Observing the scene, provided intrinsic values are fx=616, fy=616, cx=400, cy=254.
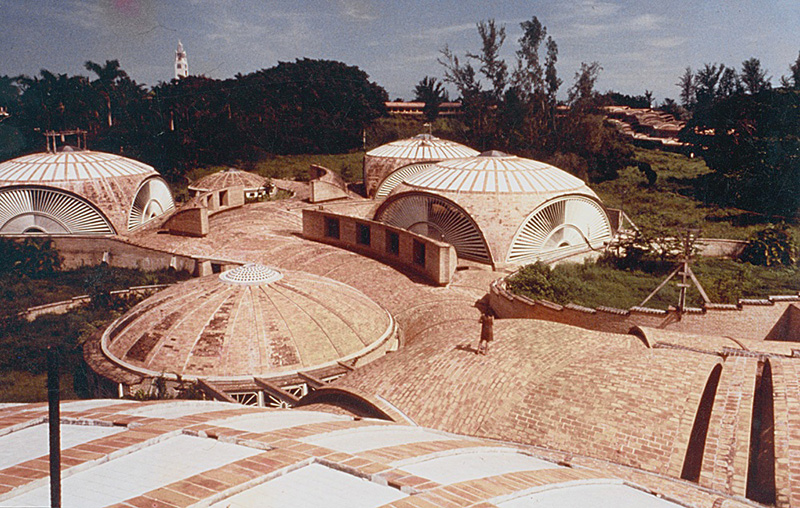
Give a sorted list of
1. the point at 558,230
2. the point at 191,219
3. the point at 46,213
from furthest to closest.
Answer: the point at 46,213 < the point at 191,219 < the point at 558,230

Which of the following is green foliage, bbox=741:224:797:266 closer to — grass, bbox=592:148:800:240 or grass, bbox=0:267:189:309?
grass, bbox=592:148:800:240

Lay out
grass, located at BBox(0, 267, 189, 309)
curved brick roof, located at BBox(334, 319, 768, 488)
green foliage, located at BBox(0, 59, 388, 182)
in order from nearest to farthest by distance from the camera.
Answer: curved brick roof, located at BBox(334, 319, 768, 488) → grass, located at BBox(0, 267, 189, 309) → green foliage, located at BBox(0, 59, 388, 182)

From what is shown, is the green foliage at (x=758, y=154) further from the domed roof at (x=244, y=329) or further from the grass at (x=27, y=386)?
the grass at (x=27, y=386)

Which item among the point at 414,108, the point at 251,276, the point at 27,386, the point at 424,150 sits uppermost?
the point at 414,108

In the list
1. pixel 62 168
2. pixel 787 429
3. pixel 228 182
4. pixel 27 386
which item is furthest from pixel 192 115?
pixel 787 429

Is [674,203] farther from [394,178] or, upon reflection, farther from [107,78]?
[107,78]

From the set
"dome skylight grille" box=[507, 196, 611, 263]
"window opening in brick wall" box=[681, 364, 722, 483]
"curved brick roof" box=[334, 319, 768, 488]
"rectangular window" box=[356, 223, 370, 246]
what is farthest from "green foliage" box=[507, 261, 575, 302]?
"window opening in brick wall" box=[681, 364, 722, 483]

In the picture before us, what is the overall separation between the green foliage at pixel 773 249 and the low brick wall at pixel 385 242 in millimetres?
10109

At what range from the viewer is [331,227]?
21.9 m

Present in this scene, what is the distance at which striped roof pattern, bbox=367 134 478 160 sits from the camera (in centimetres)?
3122

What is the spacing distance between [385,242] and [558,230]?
5.71 m

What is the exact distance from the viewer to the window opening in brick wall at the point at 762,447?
270 inches

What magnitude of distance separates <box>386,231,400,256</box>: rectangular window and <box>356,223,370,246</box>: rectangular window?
1.10 metres

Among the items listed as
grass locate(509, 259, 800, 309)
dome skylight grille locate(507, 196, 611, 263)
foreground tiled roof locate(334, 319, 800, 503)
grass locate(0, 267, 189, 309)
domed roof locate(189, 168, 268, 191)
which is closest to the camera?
foreground tiled roof locate(334, 319, 800, 503)
